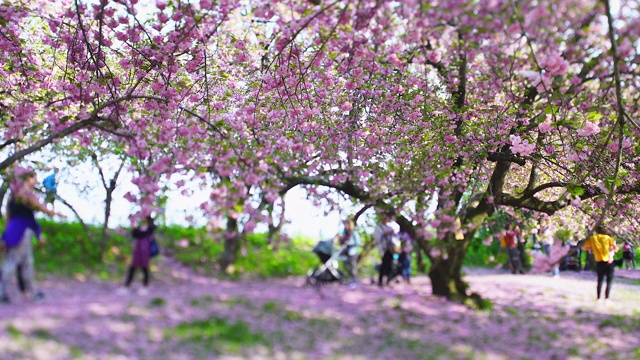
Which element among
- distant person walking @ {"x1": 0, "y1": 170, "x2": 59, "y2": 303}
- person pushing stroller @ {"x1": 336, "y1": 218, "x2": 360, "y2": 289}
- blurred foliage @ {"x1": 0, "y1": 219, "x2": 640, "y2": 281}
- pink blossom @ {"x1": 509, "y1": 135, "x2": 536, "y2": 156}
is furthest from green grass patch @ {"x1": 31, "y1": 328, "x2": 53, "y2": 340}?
pink blossom @ {"x1": 509, "y1": 135, "x2": 536, "y2": 156}

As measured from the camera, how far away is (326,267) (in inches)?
372

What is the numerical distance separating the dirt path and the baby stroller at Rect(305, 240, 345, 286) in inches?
8.2

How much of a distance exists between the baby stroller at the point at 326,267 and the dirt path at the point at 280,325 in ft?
0.68

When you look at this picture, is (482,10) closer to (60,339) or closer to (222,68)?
(60,339)

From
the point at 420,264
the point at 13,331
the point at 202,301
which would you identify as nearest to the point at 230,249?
the point at 202,301

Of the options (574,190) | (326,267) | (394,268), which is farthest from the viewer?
(394,268)

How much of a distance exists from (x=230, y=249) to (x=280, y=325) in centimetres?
196

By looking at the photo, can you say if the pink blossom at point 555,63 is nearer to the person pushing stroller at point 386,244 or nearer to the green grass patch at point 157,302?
the person pushing stroller at point 386,244

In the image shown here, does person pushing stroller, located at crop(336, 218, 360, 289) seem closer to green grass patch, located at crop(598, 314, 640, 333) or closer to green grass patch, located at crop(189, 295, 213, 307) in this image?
green grass patch, located at crop(189, 295, 213, 307)

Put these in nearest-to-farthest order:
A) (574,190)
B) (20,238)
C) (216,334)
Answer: (216,334)
(20,238)
(574,190)

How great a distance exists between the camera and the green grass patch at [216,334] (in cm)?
654

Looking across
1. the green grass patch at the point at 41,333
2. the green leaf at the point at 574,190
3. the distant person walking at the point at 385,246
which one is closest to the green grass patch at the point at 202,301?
the green grass patch at the point at 41,333

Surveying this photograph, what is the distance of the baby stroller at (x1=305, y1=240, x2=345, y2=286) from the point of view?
9.38m

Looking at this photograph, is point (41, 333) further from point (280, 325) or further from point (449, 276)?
point (449, 276)
